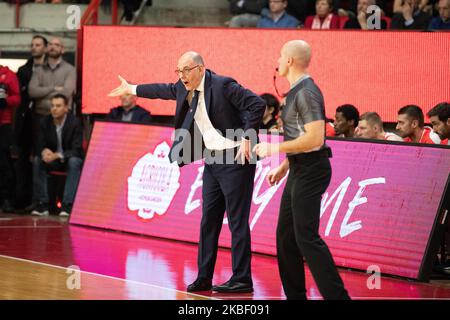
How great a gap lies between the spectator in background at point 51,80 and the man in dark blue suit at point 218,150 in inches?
265

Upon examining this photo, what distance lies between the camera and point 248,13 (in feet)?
51.0

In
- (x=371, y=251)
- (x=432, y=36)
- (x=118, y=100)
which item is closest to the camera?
(x=371, y=251)

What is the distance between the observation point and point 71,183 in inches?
575

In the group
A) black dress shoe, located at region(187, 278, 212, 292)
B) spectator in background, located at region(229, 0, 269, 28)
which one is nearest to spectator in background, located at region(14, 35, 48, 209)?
spectator in background, located at region(229, 0, 269, 28)

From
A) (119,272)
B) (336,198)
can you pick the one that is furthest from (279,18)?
(119,272)

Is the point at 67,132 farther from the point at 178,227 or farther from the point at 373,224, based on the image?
the point at 373,224

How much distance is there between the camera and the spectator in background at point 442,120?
10.8m

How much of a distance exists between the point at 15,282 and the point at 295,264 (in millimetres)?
2677

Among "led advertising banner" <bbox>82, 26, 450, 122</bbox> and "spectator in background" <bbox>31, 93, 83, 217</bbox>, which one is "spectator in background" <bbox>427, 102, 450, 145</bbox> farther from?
"spectator in background" <bbox>31, 93, 83, 217</bbox>

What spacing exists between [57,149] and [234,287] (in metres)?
7.12

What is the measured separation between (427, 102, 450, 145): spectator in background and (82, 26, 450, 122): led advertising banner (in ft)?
7.26

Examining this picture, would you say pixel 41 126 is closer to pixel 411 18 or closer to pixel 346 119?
pixel 346 119

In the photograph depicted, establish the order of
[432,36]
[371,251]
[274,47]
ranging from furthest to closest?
1. [274,47]
2. [432,36]
3. [371,251]
